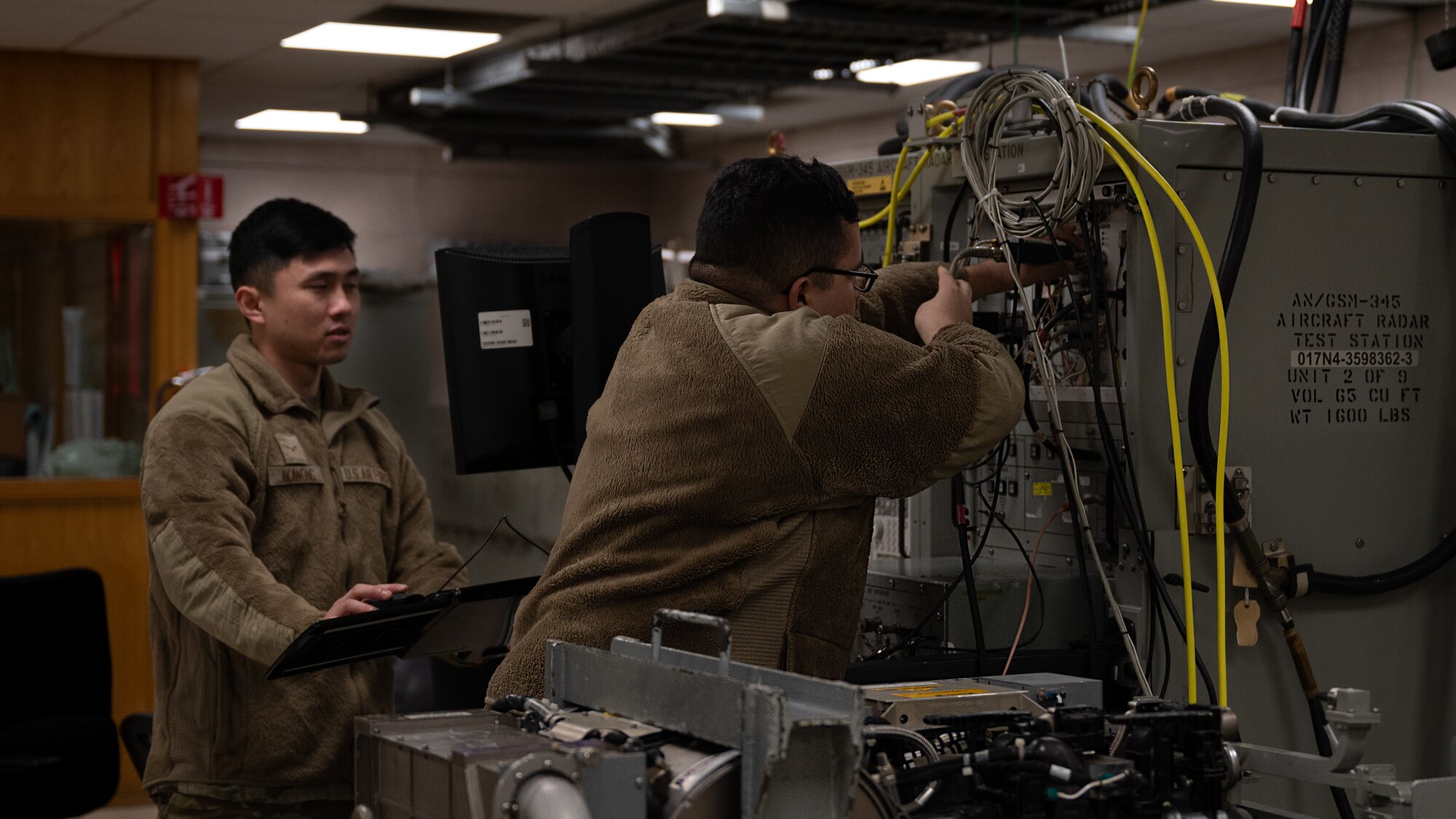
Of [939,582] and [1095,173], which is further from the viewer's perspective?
[939,582]

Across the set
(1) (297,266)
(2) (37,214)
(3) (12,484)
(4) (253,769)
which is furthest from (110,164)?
(4) (253,769)

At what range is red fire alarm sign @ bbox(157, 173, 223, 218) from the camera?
5.95m

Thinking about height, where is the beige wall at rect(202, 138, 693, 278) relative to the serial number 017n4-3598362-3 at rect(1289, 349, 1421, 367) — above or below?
above

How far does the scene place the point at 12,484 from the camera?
18.9ft

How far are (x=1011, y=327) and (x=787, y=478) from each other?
75cm

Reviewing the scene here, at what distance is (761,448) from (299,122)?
8.17 meters

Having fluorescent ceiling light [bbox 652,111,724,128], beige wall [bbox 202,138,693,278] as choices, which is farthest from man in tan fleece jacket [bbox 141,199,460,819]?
beige wall [bbox 202,138,693,278]

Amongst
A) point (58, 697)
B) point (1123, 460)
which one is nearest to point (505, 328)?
point (1123, 460)

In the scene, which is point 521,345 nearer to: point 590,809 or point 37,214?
point 590,809

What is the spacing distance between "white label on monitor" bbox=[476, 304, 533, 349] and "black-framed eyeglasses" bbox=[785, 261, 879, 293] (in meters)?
0.67

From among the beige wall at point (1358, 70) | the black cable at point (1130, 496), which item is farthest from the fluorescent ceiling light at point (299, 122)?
the black cable at point (1130, 496)

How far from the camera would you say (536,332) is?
2.60m

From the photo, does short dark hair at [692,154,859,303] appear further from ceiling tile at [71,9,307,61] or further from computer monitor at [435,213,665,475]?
ceiling tile at [71,9,307,61]

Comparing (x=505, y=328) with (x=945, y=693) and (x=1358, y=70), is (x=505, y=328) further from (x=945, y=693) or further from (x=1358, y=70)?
(x=1358, y=70)
